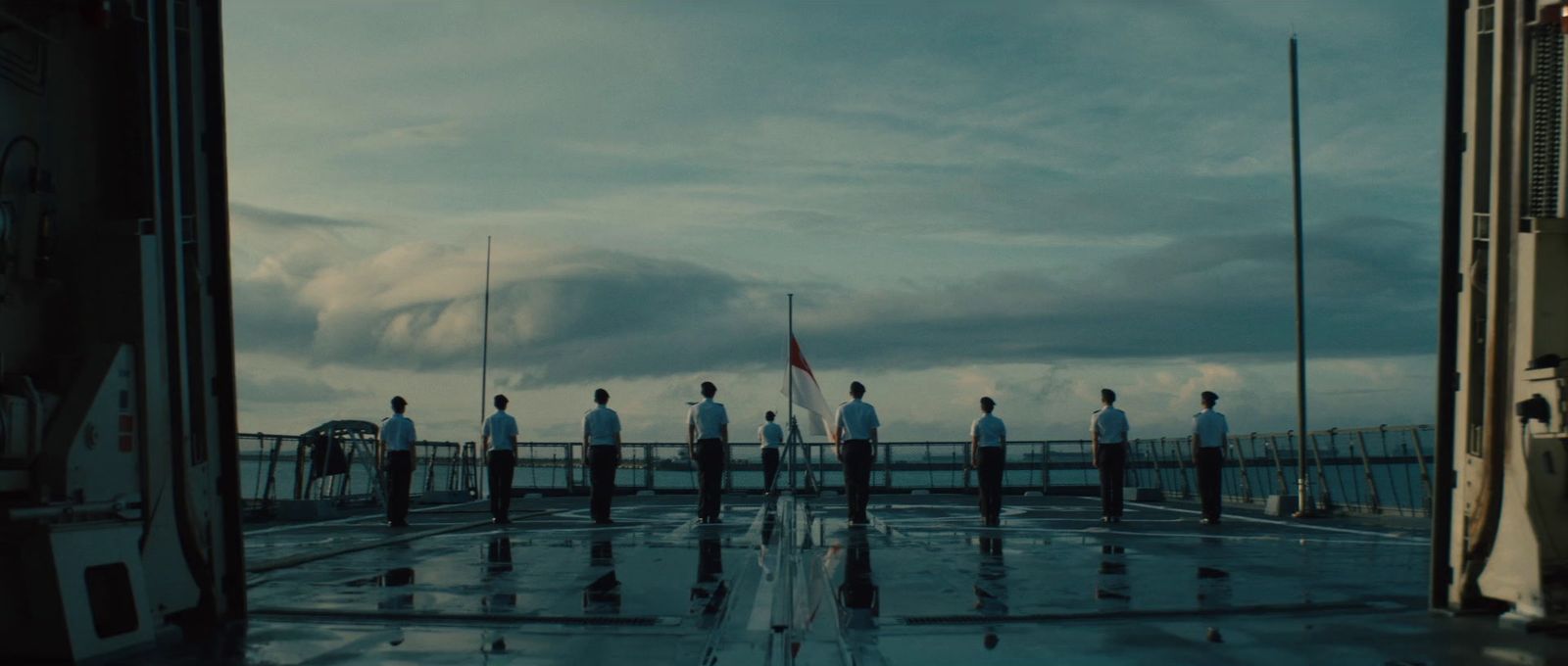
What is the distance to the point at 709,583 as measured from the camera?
34.6ft

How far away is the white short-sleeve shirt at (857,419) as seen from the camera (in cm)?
1877

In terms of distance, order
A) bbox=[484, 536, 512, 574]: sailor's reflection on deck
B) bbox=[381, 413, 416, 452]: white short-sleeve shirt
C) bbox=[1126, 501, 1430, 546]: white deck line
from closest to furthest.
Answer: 1. bbox=[484, 536, 512, 574]: sailor's reflection on deck
2. bbox=[1126, 501, 1430, 546]: white deck line
3. bbox=[381, 413, 416, 452]: white short-sleeve shirt

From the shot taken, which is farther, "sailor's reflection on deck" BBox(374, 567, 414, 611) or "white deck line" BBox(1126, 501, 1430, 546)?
"white deck line" BBox(1126, 501, 1430, 546)

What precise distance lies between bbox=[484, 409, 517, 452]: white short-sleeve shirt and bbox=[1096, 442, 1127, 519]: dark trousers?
8.51 m

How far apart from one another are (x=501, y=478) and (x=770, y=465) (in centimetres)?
1171

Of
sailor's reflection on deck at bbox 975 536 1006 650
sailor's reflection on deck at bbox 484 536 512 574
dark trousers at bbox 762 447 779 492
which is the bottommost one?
dark trousers at bbox 762 447 779 492

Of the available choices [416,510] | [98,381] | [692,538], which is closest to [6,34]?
[98,381]

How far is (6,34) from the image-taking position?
706 centimetres

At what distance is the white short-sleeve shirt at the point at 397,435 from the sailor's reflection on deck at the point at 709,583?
6346 millimetres

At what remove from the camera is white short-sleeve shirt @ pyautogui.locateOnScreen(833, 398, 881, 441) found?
1877cm

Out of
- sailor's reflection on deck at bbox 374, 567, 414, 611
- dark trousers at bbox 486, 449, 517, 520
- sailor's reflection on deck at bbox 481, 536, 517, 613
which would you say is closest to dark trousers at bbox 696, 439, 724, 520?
dark trousers at bbox 486, 449, 517, 520

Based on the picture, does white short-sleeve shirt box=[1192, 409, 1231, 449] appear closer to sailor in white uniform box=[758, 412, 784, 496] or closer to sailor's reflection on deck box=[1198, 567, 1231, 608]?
sailor's reflection on deck box=[1198, 567, 1231, 608]

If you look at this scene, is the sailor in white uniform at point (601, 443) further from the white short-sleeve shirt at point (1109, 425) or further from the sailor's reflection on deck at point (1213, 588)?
the sailor's reflection on deck at point (1213, 588)

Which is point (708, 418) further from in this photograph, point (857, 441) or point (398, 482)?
point (398, 482)
